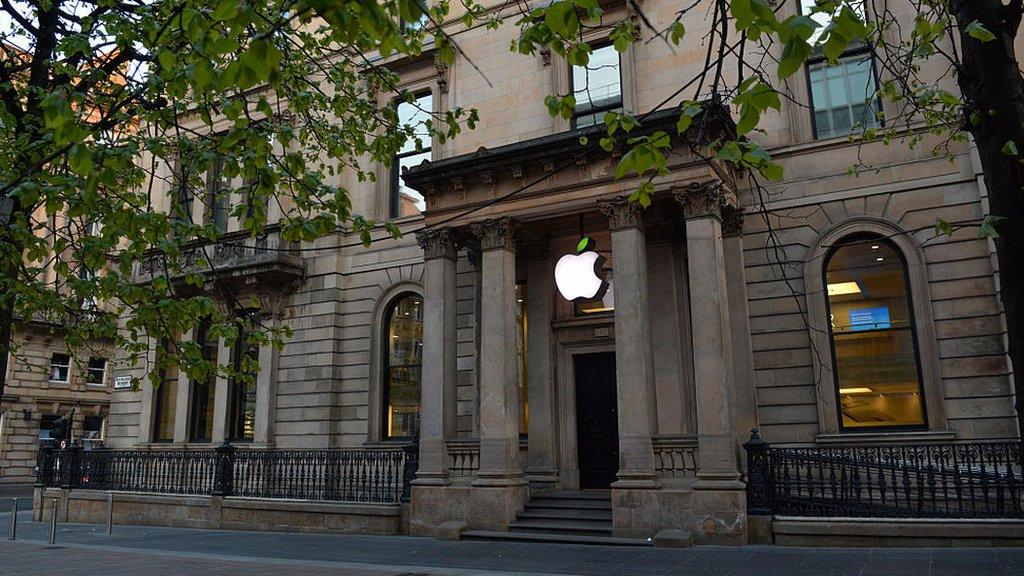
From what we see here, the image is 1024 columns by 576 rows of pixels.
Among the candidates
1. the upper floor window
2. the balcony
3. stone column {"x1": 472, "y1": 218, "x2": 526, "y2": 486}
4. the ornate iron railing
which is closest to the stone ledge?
stone column {"x1": 472, "y1": 218, "x2": 526, "y2": 486}

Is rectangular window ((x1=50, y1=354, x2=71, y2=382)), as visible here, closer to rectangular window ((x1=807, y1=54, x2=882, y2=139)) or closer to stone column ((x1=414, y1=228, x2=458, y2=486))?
stone column ((x1=414, y1=228, x2=458, y2=486))

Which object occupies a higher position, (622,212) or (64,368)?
(64,368)

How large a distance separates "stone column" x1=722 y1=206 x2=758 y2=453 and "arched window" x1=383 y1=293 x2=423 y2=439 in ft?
24.9

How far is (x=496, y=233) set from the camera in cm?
1391

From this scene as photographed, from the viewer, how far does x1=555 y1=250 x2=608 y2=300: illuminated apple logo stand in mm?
12234

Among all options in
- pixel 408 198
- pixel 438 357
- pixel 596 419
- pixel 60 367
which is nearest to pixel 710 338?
pixel 596 419

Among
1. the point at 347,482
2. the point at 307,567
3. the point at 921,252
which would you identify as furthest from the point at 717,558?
the point at 347,482

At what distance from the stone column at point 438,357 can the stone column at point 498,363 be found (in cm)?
83

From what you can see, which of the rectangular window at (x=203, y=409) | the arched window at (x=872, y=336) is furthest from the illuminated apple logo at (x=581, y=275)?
the rectangular window at (x=203, y=409)

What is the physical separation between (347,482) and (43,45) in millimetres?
10070

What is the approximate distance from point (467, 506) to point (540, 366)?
3606 millimetres

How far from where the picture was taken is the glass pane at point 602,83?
1634 centimetres

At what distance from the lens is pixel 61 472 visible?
19578 millimetres

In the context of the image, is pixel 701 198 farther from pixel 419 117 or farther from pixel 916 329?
pixel 419 117
